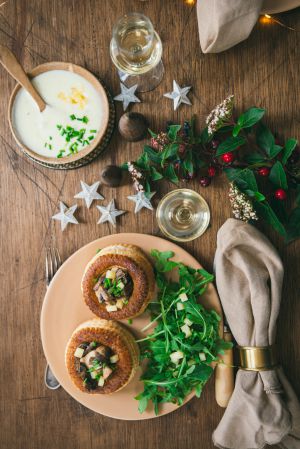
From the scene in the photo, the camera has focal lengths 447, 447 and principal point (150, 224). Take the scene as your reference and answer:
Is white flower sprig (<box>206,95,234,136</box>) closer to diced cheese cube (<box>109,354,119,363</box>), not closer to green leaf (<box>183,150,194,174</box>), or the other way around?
green leaf (<box>183,150,194,174</box>)

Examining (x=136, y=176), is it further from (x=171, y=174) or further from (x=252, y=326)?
(x=252, y=326)

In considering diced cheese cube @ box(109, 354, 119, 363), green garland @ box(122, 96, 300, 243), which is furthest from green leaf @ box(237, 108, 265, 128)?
diced cheese cube @ box(109, 354, 119, 363)

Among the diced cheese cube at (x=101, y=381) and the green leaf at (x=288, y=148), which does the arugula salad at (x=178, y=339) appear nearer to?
the diced cheese cube at (x=101, y=381)

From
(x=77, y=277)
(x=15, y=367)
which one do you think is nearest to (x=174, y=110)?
(x=77, y=277)

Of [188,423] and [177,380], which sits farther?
[188,423]

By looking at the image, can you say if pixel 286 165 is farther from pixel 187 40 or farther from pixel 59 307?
pixel 59 307

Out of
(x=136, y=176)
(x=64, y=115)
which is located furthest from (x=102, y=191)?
(x=64, y=115)
